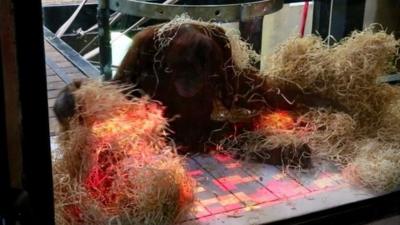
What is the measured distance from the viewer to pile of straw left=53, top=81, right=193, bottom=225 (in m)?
1.25

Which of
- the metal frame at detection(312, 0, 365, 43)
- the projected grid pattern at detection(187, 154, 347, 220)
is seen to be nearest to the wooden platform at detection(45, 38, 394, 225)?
the projected grid pattern at detection(187, 154, 347, 220)

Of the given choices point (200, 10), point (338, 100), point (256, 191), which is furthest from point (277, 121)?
point (200, 10)

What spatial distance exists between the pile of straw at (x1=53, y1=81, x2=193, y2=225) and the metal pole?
42 mm

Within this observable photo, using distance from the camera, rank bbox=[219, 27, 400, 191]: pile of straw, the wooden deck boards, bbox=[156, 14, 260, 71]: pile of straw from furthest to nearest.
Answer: bbox=[219, 27, 400, 191]: pile of straw < bbox=[156, 14, 260, 71]: pile of straw < the wooden deck boards

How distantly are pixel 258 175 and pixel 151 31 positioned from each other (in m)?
0.45

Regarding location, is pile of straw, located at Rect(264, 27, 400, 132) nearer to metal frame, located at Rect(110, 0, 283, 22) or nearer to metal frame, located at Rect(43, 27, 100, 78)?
metal frame, located at Rect(110, 0, 283, 22)

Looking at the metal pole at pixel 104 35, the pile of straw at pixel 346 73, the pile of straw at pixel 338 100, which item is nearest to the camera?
the metal pole at pixel 104 35

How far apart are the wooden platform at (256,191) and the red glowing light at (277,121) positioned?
16 cm

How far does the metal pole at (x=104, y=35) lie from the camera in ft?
4.49

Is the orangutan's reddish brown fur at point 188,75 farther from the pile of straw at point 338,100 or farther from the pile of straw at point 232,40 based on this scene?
the pile of straw at point 338,100

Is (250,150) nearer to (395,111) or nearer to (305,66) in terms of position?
(305,66)

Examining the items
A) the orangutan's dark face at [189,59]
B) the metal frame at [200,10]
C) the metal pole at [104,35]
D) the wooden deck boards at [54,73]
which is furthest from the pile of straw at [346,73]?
the wooden deck boards at [54,73]

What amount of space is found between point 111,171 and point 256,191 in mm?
375

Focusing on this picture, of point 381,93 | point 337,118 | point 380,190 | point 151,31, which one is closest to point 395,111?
point 381,93
